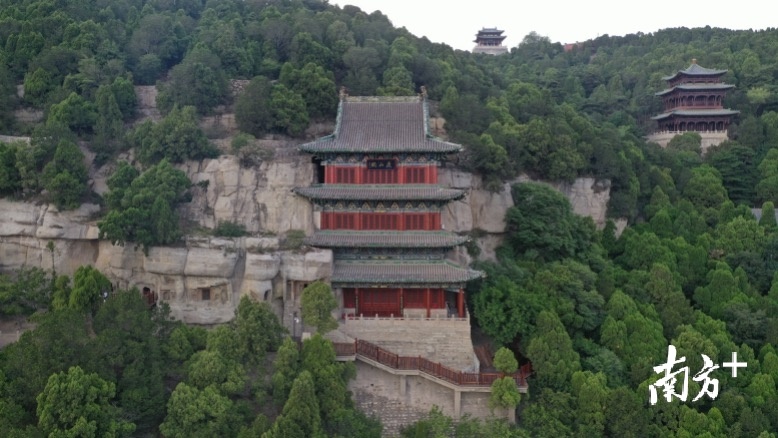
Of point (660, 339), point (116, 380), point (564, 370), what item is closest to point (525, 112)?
point (660, 339)

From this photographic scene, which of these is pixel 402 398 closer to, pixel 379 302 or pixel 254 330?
pixel 379 302

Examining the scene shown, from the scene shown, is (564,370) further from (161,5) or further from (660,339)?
(161,5)

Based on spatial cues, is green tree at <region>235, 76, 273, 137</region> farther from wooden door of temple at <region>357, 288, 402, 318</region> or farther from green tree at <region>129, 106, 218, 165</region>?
wooden door of temple at <region>357, 288, 402, 318</region>

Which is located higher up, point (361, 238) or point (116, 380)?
point (361, 238)

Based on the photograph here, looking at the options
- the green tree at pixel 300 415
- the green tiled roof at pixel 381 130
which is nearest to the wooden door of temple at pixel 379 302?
the green tiled roof at pixel 381 130

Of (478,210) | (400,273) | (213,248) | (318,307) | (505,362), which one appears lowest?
(505,362)

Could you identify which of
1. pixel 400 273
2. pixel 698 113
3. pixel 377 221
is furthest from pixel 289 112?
pixel 698 113

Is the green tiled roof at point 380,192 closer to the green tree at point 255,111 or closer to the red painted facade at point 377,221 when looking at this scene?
the red painted facade at point 377,221
